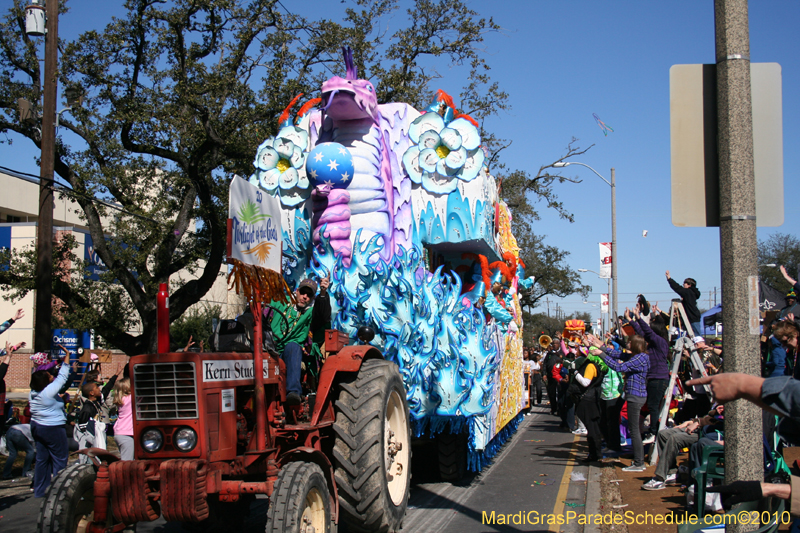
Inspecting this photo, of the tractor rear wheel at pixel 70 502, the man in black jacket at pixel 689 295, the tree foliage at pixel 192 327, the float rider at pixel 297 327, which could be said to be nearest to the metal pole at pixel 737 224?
the float rider at pixel 297 327

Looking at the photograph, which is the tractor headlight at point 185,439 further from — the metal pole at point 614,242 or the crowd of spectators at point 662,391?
the metal pole at point 614,242

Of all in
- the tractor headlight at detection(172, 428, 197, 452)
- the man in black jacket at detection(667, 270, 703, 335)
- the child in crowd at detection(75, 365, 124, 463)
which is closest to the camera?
the tractor headlight at detection(172, 428, 197, 452)

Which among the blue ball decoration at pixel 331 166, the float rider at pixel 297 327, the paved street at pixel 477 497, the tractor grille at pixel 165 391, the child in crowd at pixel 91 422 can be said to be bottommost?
the paved street at pixel 477 497

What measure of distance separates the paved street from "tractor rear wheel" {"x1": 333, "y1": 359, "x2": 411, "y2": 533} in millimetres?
945

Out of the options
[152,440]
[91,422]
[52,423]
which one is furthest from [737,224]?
[91,422]

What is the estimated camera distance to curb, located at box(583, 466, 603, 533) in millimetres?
6219

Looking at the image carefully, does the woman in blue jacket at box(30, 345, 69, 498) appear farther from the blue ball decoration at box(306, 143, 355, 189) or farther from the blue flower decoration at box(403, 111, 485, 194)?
the blue flower decoration at box(403, 111, 485, 194)

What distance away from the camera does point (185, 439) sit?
4.35 metres

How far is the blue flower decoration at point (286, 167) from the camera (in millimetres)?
8250

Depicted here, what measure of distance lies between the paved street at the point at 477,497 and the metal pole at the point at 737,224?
3.29 meters

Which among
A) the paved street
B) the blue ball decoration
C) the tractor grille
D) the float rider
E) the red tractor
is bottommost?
the paved street

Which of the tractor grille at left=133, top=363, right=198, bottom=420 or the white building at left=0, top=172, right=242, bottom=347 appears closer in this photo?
the tractor grille at left=133, top=363, right=198, bottom=420

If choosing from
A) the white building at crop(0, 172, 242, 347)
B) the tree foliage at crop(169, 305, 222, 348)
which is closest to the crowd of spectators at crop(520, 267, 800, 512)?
the white building at crop(0, 172, 242, 347)

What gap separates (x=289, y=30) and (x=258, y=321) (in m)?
14.6
